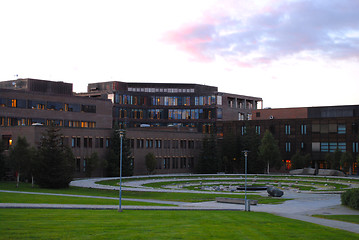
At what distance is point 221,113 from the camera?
130 meters

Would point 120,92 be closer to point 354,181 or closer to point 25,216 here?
point 354,181

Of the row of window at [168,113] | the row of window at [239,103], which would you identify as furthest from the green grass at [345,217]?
the row of window at [239,103]

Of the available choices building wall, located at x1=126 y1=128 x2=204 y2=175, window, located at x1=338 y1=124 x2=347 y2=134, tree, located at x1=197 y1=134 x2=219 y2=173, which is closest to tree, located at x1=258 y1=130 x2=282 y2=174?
tree, located at x1=197 y1=134 x2=219 y2=173

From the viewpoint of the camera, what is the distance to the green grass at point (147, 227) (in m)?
20.1

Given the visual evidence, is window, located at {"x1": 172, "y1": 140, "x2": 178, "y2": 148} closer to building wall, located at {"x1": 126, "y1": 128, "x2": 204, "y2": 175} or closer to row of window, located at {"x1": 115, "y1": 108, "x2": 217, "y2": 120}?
building wall, located at {"x1": 126, "y1": 128, "x2": 204, "y2": 175}

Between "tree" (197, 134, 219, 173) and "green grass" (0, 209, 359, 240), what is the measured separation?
214ft

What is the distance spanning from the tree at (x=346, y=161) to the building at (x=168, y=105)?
45872 millimetres

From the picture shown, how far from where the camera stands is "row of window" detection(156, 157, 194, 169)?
91.4 meters

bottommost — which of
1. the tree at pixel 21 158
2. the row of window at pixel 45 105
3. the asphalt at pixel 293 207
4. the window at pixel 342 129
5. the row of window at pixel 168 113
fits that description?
the asphalt at pixel 293 207

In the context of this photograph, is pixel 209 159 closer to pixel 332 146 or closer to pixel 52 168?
pixel 332 146

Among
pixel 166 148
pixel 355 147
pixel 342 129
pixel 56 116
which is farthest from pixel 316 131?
pixel 56 116

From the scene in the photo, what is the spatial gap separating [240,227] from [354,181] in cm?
5004

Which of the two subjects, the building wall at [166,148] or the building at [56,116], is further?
the building wall at [166,148]

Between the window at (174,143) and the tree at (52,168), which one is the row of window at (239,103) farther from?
the tree at (52,168)
